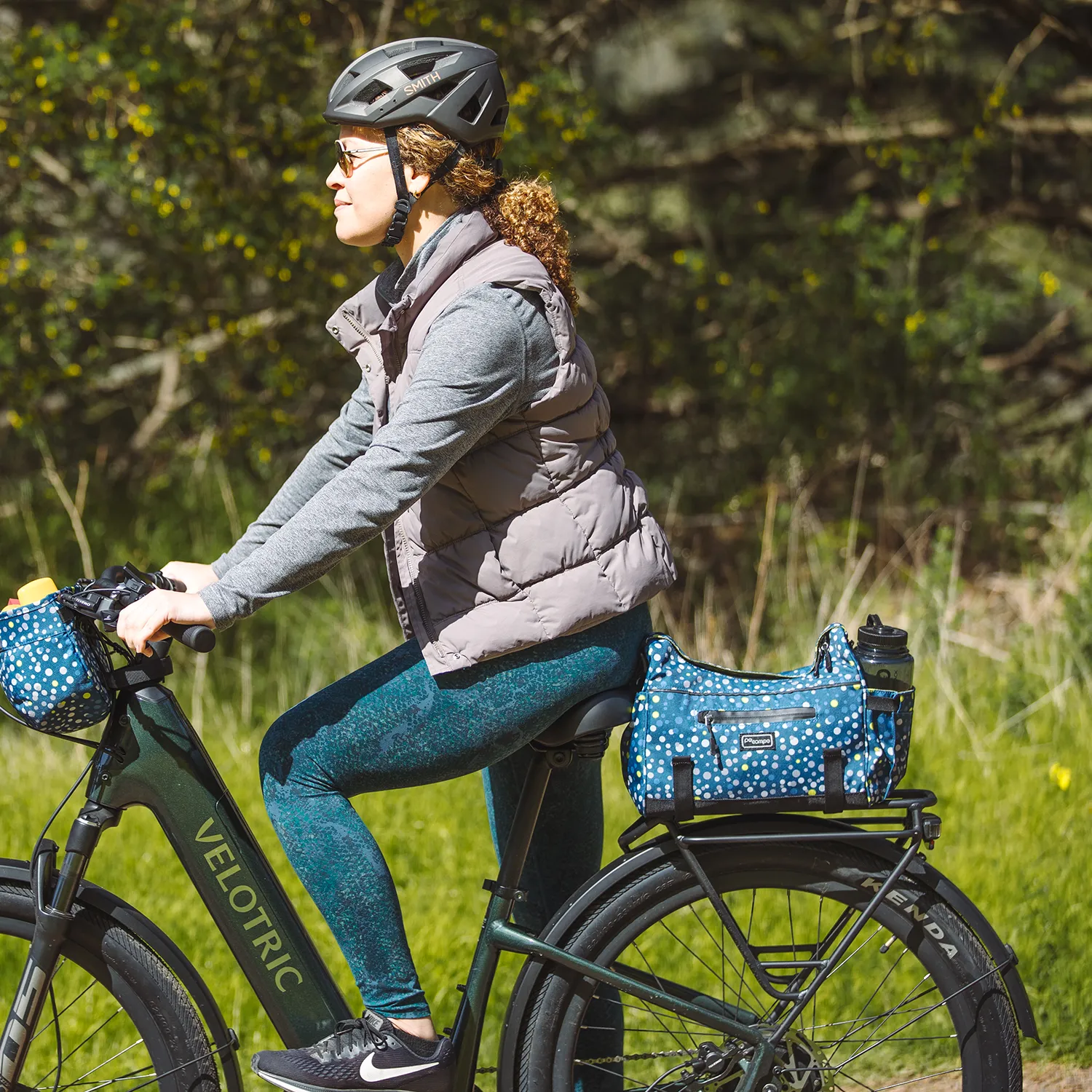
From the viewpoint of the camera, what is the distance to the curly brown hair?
2.16 metres

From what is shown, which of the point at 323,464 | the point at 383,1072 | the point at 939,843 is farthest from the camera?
the point at 939,843

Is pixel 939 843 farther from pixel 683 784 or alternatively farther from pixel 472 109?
pixel 472 109

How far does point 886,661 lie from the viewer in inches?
83.7

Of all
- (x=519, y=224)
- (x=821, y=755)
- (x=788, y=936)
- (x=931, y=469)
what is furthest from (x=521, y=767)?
(x=931, y=469)

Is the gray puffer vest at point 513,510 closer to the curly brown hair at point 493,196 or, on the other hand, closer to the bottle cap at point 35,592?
the curly brown hair at point 493,196

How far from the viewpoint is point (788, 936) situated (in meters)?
3.32

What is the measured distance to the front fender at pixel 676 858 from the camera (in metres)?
2.18

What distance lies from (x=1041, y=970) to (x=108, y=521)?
4.73m

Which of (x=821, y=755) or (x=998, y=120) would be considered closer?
(x=821, y=755)

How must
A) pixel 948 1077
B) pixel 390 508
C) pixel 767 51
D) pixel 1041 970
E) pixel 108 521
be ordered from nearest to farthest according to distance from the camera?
pixel 390 508, pixel 948 1077, pixel 1041 970, pixel 108 521, pixel 767 51

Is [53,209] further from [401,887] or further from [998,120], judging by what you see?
[998,120]

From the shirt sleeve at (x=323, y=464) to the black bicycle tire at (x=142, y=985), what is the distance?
2.09 ft

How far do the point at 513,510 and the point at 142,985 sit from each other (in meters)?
0.98

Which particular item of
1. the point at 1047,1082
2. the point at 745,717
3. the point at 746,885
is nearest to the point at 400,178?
the point at 745,717
